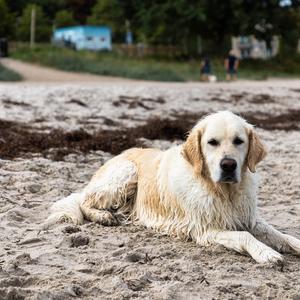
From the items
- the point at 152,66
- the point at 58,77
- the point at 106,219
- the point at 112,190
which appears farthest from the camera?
the point at 152,66

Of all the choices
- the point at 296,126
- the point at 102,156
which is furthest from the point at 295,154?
the point at 296,126

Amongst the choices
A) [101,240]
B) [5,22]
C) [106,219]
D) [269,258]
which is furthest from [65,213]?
[5,22]

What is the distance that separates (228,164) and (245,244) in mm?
633

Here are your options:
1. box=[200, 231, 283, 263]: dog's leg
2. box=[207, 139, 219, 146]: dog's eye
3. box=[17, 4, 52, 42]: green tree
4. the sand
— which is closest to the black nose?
box=[207, 139, 219, 146]: dog's eye

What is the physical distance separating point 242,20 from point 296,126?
1429 inches

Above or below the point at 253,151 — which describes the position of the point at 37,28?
above

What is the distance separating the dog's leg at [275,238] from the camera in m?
5.17

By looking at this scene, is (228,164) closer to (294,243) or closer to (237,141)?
(237,141)

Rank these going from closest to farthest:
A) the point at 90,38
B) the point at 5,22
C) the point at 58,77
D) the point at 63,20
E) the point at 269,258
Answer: the point at 269,258, the point at 58,77, the point at 90,38, the point at 5,22, the point at 63,20

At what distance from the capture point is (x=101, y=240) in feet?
17.2

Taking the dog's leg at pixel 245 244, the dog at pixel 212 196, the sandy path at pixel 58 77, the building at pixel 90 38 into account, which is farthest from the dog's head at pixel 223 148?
the building at pixel 90 38

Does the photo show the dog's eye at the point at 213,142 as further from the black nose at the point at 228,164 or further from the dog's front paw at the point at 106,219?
the dog's front paw at the point at 106,219

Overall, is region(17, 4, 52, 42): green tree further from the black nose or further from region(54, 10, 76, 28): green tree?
the black nose

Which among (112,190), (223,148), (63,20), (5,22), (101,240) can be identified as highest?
(63,20)
